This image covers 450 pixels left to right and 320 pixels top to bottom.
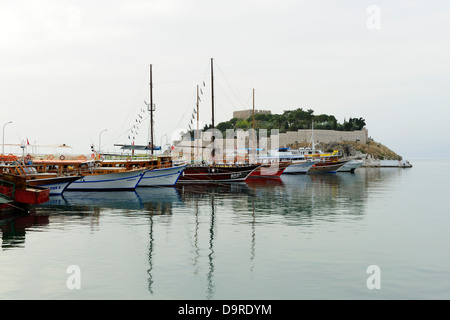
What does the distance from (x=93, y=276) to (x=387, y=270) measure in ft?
34.7

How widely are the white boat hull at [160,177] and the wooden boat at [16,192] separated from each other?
24.2 metres

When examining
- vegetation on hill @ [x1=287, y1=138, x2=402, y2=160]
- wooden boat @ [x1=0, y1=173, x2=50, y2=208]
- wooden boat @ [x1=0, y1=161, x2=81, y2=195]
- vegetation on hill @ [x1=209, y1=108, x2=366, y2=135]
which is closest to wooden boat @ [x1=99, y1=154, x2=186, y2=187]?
wooden boat @ [x1=0, y1=161, x2=81, y2=195]

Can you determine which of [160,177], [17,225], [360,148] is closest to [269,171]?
[160,177]

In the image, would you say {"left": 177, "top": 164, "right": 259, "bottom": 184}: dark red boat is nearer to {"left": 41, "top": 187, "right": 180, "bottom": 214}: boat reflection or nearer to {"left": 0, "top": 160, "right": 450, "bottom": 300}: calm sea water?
{"left": 41, "top": 187, "right": 180, "bottom": 214}: boat reflection

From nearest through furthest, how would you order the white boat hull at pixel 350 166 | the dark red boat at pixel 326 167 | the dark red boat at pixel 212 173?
the dark red boat at pixel 212 173
the dark red boat at pixel 326 167
the white boat hull at pixel 350 166

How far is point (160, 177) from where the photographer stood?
189 ft

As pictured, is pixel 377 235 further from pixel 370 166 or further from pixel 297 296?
pixel 370 166

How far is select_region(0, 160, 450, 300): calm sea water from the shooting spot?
14.3 m

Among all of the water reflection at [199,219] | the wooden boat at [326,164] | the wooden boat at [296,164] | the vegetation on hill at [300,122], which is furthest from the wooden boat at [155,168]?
the vegetation on hill at [300,122]

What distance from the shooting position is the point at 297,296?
1365 cm

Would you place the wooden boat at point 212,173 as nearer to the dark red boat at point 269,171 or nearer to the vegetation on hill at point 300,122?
the dark red boat at point 269,171

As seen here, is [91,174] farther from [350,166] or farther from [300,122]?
[300,122]

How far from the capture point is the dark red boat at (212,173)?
6612 cm

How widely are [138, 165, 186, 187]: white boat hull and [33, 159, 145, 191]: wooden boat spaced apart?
4.54m
